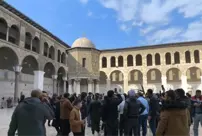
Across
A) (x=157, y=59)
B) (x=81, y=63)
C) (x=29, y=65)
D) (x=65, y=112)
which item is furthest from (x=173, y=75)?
(x=65, y=112)

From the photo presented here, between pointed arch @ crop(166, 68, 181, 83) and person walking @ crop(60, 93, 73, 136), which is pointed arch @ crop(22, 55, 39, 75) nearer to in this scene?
person walking @ crop(60, 93, 73, 136)

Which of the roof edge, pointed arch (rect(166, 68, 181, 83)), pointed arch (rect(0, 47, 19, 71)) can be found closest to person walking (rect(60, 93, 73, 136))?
the roof edge

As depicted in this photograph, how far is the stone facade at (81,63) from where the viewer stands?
20.5 metres

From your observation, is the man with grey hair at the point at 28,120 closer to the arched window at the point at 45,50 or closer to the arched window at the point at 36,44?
the arched window at the point at 36,44

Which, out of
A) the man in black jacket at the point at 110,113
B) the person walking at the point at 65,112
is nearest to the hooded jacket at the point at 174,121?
the man in black jacket at the point at 110,113

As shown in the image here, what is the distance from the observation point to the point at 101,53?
32.5 m

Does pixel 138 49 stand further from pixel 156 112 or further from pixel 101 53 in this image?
pixel 156 112

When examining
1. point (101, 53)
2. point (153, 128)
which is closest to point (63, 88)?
point (101, 53)

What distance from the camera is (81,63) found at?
91.4 feet

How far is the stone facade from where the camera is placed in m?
20.5

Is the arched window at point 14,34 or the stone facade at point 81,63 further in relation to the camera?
the stone facade at point 81,63

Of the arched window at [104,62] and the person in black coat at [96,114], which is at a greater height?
the arched window at [104,62]

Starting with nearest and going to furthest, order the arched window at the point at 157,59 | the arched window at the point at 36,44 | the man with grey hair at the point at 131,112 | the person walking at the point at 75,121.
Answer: the person walking at the point at 75,121 < the man with grey hair at the point at 131,112 < the arched window at the point at 36,44 < the arched window at the point at 157,59

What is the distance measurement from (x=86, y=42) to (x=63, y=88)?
28.8 ft
